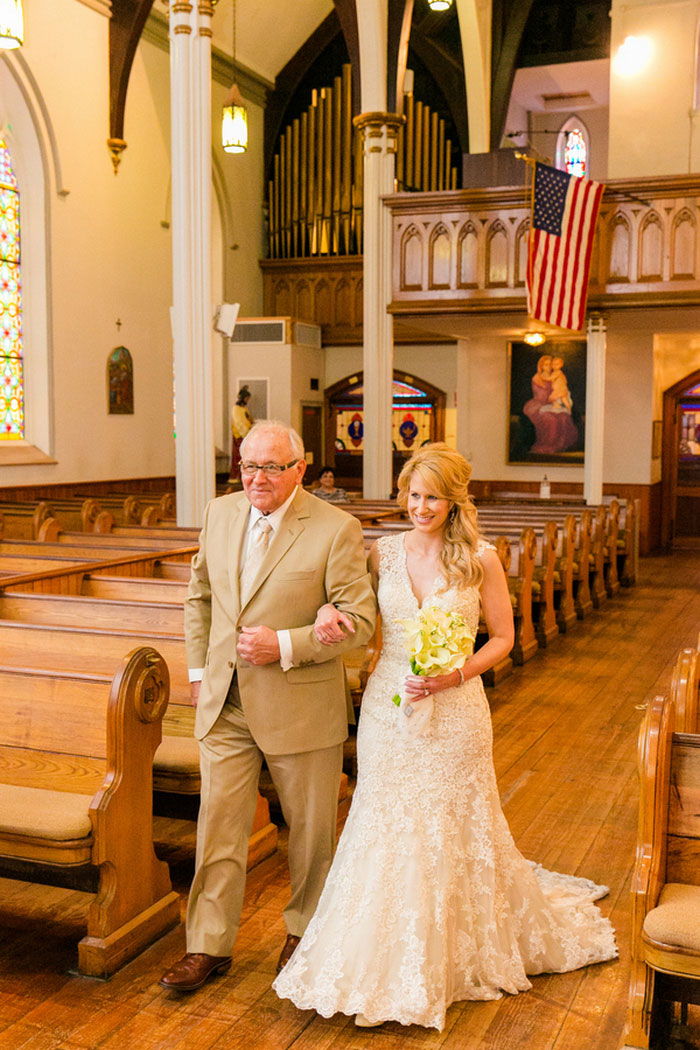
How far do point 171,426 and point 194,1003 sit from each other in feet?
43.2

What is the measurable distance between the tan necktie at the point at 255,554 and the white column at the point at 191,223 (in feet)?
19.4

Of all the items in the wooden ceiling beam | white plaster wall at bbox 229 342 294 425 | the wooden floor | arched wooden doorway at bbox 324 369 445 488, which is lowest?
the wooden floor

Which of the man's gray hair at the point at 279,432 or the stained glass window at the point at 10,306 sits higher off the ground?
the stained glass window at the point at 10,306

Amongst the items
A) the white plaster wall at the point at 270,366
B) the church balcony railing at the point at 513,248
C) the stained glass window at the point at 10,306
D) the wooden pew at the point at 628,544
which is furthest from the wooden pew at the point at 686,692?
the white plaster wall at the point at 270,366

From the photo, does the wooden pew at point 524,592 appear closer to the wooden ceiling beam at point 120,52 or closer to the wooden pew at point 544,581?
the wooden pew at point 544,581

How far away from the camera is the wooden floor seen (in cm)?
283

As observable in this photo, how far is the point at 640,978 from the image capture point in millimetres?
2590

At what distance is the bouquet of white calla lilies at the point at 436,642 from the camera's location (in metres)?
2.77

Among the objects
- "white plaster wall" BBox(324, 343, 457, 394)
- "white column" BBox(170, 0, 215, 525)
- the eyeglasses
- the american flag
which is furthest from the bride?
"white plaster wall" BBox(324, 343, 457, 394)

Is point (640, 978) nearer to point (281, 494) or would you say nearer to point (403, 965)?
point (403, 965)

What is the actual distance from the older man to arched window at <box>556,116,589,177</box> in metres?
18.9

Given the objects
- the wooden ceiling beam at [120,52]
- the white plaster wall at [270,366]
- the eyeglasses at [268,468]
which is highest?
the wooden ceiling beam at [120,52]

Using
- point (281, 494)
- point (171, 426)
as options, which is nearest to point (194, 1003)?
point (281, 494)

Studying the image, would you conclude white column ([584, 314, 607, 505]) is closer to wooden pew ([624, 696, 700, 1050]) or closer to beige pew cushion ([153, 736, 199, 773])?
beige pew cushion ([153, 736, 199, 773])
